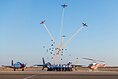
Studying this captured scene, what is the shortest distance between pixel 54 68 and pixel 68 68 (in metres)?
4.56

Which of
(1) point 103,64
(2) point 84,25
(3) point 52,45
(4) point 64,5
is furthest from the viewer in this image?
(1) point 103,64

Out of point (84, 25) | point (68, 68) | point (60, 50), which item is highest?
point (84, 25)

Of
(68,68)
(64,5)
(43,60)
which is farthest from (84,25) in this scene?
(43,60)

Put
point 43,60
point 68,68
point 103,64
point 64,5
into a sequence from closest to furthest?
point 68,68
point 64,5
point 103,64
point 43,60

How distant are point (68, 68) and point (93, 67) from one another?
67.5ft

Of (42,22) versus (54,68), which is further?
(42,22)

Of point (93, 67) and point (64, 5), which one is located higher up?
point (64, 5)

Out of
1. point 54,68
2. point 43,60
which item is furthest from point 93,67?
point 43,60

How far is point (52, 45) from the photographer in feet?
397

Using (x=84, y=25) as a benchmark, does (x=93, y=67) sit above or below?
below

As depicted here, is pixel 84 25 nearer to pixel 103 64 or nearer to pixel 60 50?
pixel 60 50

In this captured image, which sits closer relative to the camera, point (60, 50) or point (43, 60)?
point (60, 50)

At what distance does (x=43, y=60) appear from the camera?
145500mm

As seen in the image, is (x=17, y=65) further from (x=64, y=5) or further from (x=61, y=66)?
(x=64, y=5)
